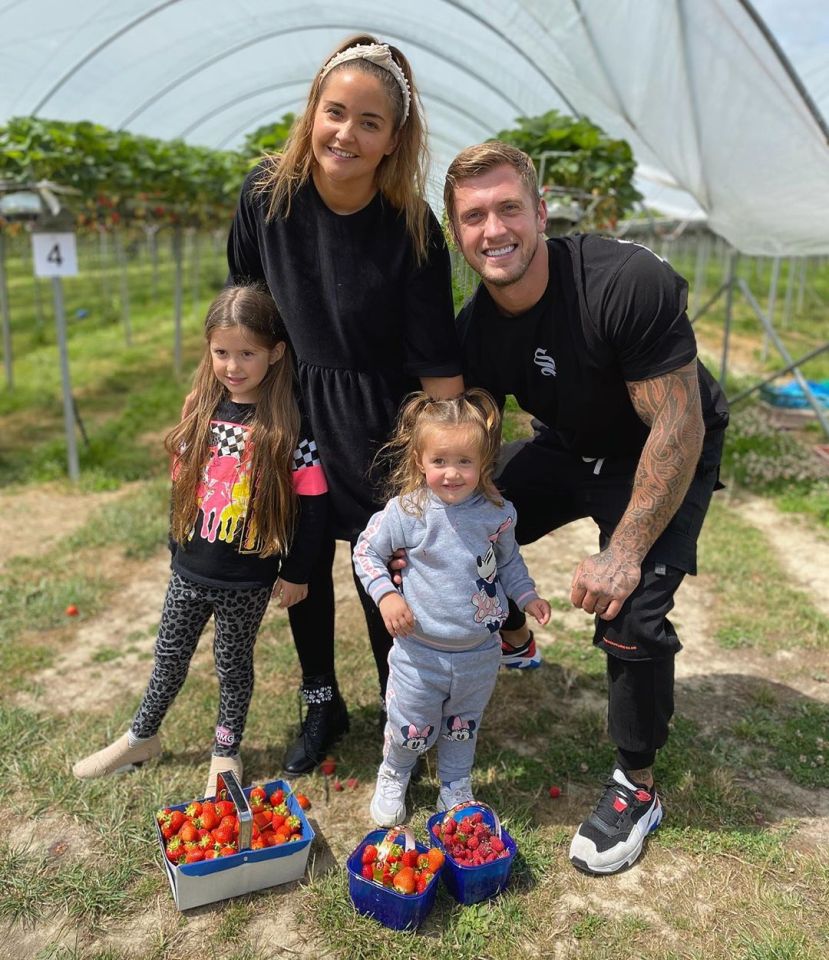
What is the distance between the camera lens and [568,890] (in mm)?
2072

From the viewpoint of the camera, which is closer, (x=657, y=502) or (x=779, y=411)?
(x=657, y=502)

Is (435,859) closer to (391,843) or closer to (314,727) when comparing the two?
(391,843)

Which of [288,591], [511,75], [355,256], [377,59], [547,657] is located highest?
[511,75]

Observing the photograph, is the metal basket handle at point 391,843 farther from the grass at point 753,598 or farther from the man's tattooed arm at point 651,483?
the grass at point 753,598

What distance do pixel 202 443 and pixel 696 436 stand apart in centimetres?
124

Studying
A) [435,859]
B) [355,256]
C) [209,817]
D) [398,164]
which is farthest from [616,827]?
[398,164]

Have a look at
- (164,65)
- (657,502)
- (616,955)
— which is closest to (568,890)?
(616,955)

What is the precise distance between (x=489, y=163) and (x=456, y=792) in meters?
1.61

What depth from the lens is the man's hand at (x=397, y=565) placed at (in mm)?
2086

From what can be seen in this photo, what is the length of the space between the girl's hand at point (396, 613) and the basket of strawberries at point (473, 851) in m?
0.48

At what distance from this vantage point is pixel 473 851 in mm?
1978

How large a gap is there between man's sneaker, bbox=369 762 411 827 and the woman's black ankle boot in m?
0.30

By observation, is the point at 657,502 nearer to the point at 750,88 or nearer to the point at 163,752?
the point at 163,752

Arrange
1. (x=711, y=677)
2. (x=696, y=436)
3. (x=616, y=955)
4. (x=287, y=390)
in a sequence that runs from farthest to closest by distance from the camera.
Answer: (x=711, y=677)
(x=287, y=390)
(x=696, y=436)
(x=616, y=955)
